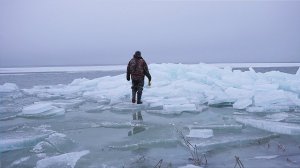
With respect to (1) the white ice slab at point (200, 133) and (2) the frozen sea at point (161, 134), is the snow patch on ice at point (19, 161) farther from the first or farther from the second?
(1) the white ice slab at point (200, 133)

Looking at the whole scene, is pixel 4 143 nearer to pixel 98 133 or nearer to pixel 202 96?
pixel 98 133

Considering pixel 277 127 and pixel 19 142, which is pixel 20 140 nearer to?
pixel 19 142

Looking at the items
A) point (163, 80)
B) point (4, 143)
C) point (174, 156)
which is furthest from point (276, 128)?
point (163, 80)

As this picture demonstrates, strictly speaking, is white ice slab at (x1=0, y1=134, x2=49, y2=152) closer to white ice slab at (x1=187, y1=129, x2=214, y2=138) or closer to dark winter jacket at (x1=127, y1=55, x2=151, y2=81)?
white ice slab at (x1=187, y1=129, x2=214, y2=138)

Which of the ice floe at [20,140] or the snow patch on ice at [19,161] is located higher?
the ice floe at [20,140]

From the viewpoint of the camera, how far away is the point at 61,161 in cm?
342

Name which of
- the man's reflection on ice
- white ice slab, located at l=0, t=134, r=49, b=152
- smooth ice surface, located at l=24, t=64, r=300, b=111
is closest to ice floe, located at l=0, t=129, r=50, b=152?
white ice slab, located at l=0, t=134, r=49, b=152

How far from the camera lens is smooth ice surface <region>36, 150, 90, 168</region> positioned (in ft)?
10.9

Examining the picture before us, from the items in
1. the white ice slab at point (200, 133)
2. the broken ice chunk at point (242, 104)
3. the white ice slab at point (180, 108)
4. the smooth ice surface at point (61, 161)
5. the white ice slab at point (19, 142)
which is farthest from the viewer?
the broken ice chunk at point (242, 104)

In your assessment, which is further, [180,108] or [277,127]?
[180,108]

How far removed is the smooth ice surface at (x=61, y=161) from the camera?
3.32 meters

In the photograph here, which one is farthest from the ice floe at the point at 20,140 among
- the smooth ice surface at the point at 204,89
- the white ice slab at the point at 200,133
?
the smooth ice surface at the point at 204,89

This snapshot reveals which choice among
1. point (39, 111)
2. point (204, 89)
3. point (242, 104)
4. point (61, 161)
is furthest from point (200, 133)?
point (204, 89)

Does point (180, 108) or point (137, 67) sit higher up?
point (137, 67)
